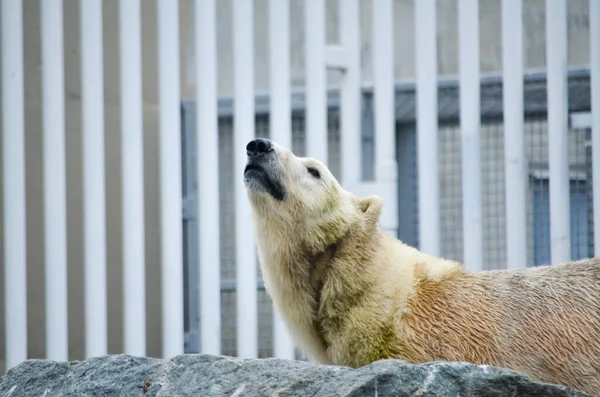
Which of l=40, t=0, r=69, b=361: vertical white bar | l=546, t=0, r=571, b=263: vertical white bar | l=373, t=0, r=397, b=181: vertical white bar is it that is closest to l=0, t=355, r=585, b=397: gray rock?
l=40, t=0, r=69, b=361: vertical white bar

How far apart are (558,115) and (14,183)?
3.35 meters

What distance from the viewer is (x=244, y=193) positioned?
19.0ft

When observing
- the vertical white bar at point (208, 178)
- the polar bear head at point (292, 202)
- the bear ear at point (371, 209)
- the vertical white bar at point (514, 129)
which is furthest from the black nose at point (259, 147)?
the vertical white bar at point (514, 129)

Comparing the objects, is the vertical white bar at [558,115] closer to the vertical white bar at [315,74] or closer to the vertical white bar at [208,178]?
the vertical white bar at [315,74]

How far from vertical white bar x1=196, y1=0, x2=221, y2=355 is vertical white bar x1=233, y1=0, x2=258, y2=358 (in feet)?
Answer: 0.46

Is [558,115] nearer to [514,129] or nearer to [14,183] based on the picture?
[514,129]

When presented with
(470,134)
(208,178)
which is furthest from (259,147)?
(470,134)

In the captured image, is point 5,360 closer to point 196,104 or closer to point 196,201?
point 196,201

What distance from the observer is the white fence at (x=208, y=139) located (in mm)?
5613

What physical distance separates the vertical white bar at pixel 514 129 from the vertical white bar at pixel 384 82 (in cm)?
67

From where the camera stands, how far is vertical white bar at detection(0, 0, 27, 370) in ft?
19.3

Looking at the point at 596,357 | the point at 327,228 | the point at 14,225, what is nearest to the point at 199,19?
the point at 14,225

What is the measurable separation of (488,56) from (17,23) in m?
3.08

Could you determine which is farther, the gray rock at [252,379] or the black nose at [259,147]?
the black nose at [259,147]
